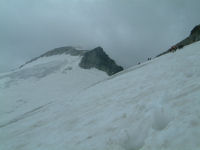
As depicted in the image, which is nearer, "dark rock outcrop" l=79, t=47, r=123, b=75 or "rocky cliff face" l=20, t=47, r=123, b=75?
"dark rock outcrop" l=79, t=47, r=123, b=75

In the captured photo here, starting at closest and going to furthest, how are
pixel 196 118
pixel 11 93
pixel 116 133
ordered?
pixel 196 118, pixel 116 133, pixel 11 93

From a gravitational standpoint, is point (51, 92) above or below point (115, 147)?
above

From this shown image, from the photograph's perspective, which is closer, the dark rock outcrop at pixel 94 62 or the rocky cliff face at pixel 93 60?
the dark rock outcrop at pixel 94 62

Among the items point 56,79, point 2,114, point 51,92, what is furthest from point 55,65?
point 2,114

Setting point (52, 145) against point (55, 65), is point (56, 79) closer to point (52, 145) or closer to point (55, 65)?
point (55, 65)

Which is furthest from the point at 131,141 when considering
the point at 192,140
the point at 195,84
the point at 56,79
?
the point at 56,79

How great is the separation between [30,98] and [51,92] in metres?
4.44

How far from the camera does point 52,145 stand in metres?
6.25

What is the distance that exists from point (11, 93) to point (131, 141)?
3533 centimetres

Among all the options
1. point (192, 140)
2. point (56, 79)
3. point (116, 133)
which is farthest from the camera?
point (56, 79)

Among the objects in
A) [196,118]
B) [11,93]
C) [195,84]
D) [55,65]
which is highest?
[55,65]

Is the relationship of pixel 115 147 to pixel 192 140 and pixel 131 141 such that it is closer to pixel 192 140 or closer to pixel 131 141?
Answer: pixel 131 141

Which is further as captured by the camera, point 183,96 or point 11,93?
point 11,93

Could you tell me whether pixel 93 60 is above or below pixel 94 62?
above
